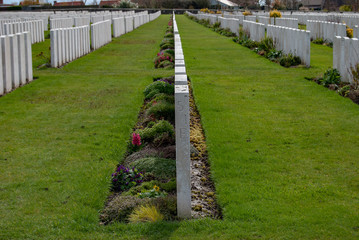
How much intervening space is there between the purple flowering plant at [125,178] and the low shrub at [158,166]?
0.19 metres

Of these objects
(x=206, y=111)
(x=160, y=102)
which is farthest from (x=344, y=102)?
(x=160, y=102)

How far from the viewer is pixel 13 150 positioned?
6480 mm

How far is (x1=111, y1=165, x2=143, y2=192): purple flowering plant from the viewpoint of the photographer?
206 inches

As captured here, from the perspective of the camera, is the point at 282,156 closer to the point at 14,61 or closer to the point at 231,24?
the point at 14,61

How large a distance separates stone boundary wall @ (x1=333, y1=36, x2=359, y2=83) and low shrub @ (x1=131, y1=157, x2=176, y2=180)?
589cm

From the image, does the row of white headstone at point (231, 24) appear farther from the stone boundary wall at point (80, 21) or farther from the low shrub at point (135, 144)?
the low shrub at point (135, 144)

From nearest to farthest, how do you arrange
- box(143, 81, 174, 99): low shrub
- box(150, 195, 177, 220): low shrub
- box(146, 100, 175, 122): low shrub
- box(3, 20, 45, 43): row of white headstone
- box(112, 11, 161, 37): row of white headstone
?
box(150, 195, 177, 220): low shrub
box(146, 100, 175, 122): low shrub
box(143, 81, 174, 99): low shrub
box(3, 20, 45, 43): row of white headstone
box(112, 11, 161, 37): row of white headstone

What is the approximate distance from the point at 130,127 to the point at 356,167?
135 inches

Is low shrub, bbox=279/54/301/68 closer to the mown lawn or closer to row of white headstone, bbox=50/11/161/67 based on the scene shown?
the mown lawn

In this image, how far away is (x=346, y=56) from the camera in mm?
10805

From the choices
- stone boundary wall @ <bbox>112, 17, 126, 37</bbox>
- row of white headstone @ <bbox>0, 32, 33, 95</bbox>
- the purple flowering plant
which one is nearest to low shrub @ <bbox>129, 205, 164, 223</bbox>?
the purple flowering plant

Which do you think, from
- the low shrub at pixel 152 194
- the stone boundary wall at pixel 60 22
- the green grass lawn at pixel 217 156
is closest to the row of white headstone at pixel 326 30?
the green grass lawn at pixel 217 156

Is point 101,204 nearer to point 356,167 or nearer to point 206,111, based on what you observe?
point 356,167

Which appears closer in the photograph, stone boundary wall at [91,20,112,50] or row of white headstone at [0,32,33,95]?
row of white headstone at [0,32,33,95]
